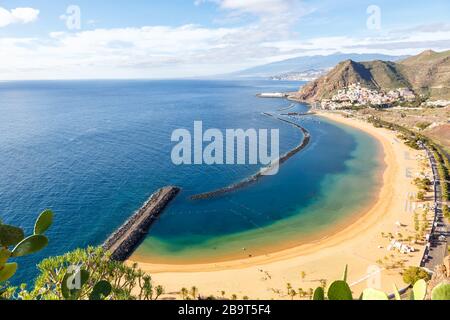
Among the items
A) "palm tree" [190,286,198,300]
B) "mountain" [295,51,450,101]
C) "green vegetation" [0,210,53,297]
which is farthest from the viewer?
"mountain" [295,51,450,101]

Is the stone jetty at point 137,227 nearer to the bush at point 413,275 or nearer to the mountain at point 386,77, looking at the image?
the bush at point 413,275

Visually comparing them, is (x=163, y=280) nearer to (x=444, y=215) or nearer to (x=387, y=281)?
(x=387, y=281)

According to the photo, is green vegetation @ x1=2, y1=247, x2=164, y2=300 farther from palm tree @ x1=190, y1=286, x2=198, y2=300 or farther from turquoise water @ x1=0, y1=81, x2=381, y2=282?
turquoise water @ x1=0, y1=81, x2=381, y2=282

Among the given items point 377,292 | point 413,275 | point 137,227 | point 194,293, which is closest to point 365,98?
point 413,275

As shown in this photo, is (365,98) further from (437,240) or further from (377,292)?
(377,292)

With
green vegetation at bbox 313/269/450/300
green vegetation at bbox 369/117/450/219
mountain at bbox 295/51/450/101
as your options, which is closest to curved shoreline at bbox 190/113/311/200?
green vegetation at bbox 369/117/450/219

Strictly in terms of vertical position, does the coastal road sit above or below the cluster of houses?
below
